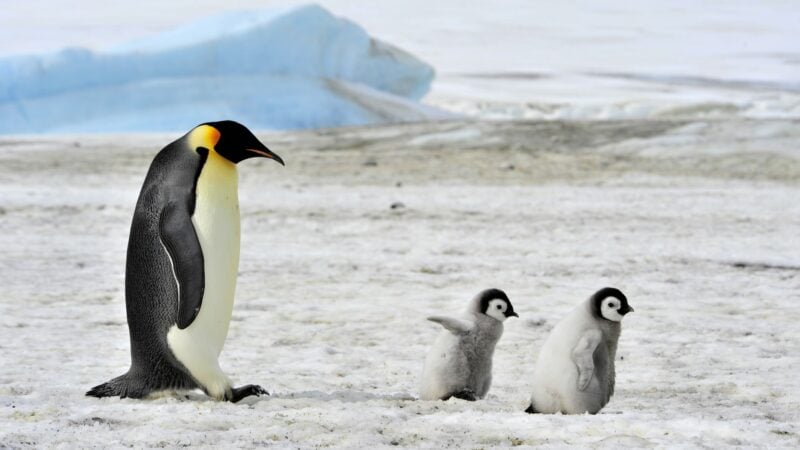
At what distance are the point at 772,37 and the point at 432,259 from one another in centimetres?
4024

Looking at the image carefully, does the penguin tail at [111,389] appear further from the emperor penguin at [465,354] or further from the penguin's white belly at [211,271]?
the emperor penguin at [465,354]

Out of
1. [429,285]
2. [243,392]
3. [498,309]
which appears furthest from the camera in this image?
[429,285]

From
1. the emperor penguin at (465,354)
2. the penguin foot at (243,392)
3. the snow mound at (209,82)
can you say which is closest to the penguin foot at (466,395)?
the emperor penguin at (465,354)

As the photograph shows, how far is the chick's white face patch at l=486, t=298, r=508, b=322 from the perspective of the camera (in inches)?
135

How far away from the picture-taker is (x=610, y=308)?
10.4 feet

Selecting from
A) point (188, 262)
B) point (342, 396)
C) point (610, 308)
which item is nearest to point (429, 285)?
point (342, 396)

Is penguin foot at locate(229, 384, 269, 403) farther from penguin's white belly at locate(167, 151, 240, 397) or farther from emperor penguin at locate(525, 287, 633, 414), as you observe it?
emperor penguin at locate(525, 287, 633, 414)

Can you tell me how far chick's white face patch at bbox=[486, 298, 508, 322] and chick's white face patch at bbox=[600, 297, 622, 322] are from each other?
1.13 feet

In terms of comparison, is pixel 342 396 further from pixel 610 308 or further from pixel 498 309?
pixel 610 308

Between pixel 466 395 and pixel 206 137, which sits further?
pixel 466 395

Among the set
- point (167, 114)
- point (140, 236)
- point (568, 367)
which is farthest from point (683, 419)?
point (167, 114)

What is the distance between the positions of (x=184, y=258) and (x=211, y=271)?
93mm

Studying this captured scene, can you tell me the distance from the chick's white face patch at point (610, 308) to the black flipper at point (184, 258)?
1047 mm

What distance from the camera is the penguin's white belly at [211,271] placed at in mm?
3166
